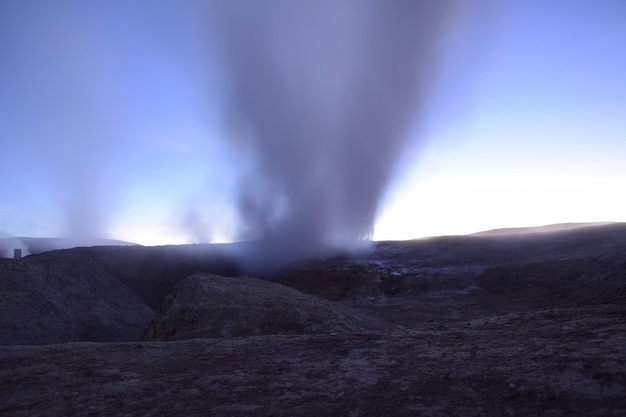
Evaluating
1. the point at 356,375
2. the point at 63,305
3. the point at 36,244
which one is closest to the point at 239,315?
the point at 63,305

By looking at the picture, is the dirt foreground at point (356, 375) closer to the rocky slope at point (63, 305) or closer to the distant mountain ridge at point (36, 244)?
the rocky slope at point (63, 305)

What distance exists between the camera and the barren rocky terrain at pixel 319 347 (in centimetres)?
734

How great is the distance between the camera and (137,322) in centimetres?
2938

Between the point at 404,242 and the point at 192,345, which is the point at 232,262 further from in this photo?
the point at 192,345

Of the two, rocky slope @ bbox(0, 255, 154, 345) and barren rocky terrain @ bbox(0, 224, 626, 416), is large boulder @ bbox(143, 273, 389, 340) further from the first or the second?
rocky slope @ bbox(0, 255, 154, 345)

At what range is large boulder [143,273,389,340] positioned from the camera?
1866cm

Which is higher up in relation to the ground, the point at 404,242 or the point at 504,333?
the point at 404,242

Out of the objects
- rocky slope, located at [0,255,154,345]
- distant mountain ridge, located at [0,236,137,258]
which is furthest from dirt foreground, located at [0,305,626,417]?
distant mountain ridge, located at [0,236,137,258]

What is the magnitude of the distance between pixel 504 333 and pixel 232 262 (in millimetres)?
43474

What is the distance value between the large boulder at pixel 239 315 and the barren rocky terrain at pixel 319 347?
0.29ft

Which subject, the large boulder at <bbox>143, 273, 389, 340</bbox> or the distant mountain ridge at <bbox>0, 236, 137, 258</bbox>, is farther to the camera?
the distant mountain ridge at <bbox>0, 236, 137, 258</bbox>

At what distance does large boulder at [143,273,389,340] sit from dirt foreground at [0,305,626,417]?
5.24m

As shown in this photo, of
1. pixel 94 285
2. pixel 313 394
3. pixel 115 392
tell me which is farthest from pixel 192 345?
pixel 94 285

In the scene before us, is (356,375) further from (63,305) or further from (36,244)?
(36,244)
